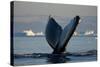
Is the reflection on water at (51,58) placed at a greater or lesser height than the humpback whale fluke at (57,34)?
lesser

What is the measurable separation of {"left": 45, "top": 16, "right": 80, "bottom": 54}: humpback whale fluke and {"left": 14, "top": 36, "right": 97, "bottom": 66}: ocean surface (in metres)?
0.06

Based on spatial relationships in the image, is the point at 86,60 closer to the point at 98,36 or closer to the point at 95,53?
the point at 95,53

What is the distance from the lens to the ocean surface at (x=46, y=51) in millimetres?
2596

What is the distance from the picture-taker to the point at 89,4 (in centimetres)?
296

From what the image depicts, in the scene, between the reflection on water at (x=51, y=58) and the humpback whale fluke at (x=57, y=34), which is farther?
the humpback whale fluke at (x=57, y=34)

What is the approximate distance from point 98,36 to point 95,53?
9.3 inches

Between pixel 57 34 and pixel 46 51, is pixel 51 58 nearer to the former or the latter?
pixel 46 51

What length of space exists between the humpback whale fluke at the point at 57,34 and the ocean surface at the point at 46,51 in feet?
0.18

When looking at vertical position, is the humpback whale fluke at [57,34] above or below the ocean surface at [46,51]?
above

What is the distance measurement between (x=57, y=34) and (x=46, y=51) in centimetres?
26

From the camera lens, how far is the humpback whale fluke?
8.98 ft

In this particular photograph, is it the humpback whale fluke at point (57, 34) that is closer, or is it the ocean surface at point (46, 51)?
the ocean surface at point (46, 51)

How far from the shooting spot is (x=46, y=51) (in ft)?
8.90

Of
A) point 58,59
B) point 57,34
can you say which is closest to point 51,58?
point 58,59
